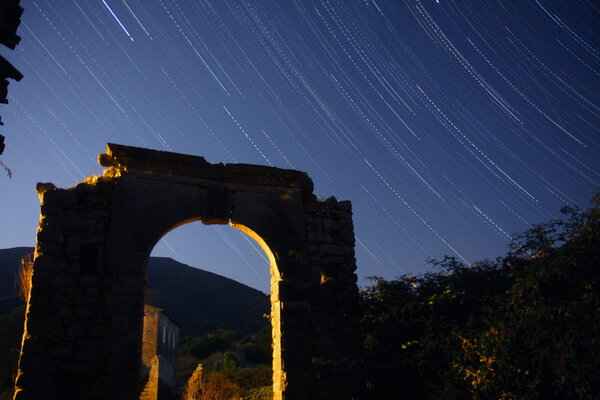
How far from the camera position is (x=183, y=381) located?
27.4 meters

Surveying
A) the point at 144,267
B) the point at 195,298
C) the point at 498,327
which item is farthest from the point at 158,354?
the point at 195,298

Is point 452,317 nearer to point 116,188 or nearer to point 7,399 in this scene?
point 116,188

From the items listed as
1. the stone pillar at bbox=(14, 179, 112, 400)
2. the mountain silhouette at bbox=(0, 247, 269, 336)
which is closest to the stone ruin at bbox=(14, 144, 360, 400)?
the stone pillar at bbox=(14, 179, 112, 400)

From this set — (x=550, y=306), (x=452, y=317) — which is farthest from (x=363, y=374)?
(x=550, y=306)

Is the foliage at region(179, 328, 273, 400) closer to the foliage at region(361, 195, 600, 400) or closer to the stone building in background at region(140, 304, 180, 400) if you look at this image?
the stone building in background at region(140, 304, 180, 400)

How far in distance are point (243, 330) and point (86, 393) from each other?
1415 inches

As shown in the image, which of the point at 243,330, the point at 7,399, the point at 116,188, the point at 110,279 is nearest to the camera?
the point at 110,279

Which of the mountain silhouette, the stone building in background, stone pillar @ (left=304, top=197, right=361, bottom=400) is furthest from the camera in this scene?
the mountain silhouette

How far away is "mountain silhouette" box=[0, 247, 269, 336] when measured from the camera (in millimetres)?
42406

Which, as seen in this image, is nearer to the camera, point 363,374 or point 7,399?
point 363,374

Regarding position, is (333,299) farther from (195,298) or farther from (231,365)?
(195,298)

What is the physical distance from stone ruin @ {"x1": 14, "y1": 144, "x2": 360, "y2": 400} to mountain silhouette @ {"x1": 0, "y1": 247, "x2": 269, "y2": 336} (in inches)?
1327

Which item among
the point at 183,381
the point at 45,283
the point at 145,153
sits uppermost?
the point at 145,153

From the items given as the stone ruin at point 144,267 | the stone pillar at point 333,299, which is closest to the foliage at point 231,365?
the stone pillar at point 333,299
